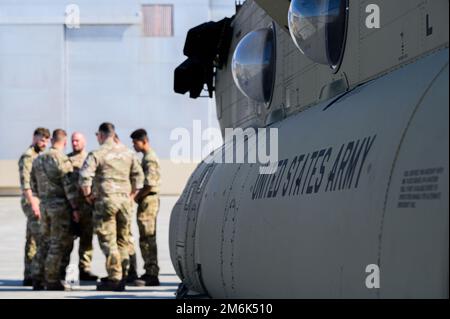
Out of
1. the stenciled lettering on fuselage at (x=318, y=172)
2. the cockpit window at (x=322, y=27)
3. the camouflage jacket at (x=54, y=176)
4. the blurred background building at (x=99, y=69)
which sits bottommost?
the stenciled lettering on fuselage at (x=318, y=172)

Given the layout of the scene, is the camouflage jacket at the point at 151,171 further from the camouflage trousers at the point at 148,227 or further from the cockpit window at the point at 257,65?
the cockpit window at the point at 257,65

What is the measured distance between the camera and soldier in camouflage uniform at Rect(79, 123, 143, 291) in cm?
1095

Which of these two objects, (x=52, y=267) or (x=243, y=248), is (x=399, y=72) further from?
(x=52, y=267)

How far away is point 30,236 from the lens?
12.5m

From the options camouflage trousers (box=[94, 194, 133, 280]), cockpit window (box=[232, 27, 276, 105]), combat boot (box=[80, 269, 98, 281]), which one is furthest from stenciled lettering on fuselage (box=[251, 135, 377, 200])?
combat boot (box=[80, 269, 98, 281])

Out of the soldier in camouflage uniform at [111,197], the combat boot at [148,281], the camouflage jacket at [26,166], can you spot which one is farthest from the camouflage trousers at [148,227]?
Result: the camouflage jacket at [26,166]

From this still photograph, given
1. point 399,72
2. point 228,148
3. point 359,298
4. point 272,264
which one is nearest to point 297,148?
point 272,264

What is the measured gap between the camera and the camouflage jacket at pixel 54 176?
11.5 m

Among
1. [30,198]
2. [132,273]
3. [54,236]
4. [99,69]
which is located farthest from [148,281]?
[99,69]

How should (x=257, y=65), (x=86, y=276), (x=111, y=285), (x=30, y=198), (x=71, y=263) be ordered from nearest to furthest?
(x=257, y=65) < (x=111, y=285) < (x=30, y=198) < (x=86, y=276) < (x=71, y=263)

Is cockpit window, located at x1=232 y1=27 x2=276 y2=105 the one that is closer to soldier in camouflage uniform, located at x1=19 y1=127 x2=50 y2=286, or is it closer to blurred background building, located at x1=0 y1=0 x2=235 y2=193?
soldier in camouflage uniform, located at x1=19 y1=127 x2=50 y2=286

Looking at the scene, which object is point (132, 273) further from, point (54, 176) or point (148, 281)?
point (54, 176)

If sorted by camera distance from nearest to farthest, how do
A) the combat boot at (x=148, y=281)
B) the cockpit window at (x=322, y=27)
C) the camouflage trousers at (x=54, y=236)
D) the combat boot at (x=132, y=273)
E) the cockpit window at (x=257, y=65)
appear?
the cockpit window at (x=322, y=27), the cockpit window at (x=257, y=65), the camouflage trousers at (x=54, y=236), the combat boot at (x=148, y=281), the combat boot at (x=132, y=273)

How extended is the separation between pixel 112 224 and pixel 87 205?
4.18ft
